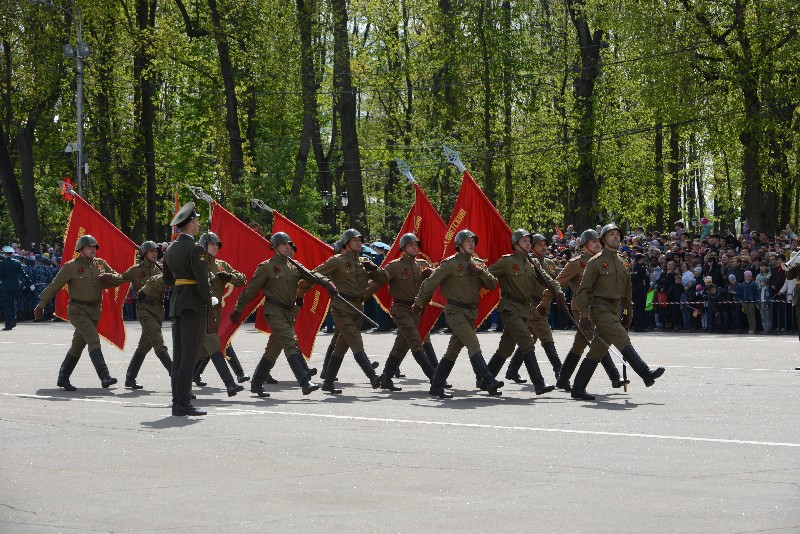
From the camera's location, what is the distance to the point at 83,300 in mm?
16953

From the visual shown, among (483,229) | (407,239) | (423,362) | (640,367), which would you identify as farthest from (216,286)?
(640,367)

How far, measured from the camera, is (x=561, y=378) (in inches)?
621

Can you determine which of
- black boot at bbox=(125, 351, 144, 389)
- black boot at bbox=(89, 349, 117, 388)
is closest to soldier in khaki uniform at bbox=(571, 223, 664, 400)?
black boot at bbox=(125, 351, 144, 389)

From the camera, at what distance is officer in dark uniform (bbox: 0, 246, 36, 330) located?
33.1 m

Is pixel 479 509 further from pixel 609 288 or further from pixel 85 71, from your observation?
pixel 85 71

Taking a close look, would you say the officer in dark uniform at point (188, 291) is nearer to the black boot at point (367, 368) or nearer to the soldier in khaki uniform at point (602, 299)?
the black boot at point (367, 368)

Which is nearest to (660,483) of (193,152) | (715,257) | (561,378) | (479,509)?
(479,509)

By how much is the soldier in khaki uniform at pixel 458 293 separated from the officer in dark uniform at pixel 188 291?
293 cm

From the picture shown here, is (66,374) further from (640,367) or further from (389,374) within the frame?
(640,367)

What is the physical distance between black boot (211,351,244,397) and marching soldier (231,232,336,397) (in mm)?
211

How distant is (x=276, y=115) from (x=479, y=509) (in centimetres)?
4422

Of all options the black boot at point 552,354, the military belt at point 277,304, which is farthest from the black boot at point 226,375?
the black boot at point 552,354

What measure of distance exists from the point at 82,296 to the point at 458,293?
4.85m

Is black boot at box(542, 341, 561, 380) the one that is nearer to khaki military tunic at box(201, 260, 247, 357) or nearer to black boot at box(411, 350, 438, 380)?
black boot at box(411, 350, 438, 380)
